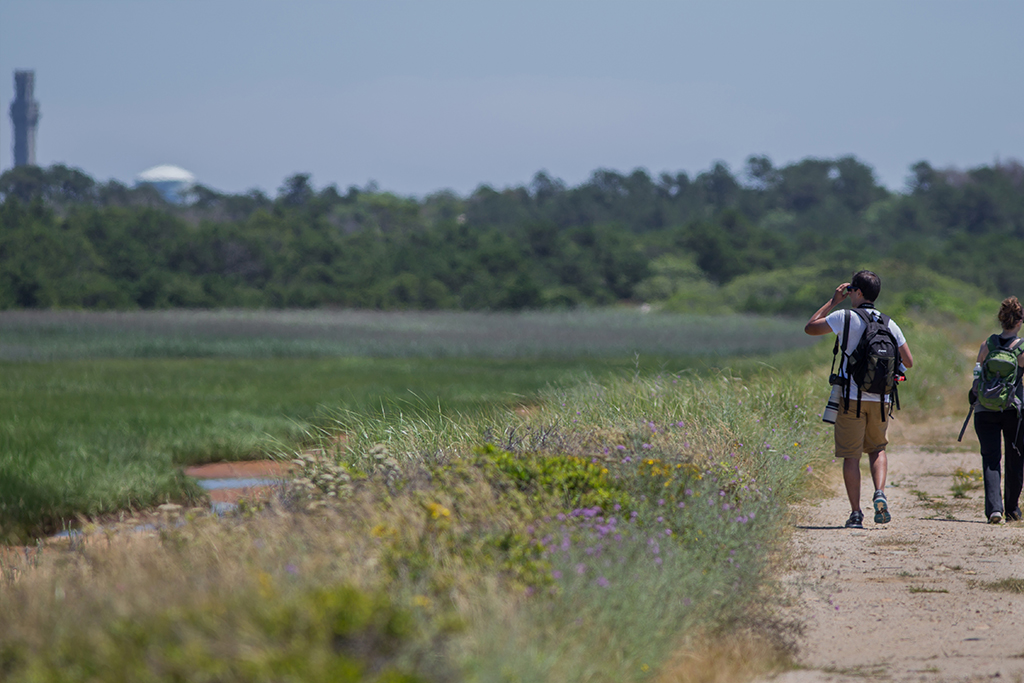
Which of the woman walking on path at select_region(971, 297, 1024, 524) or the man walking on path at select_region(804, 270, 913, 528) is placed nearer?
the man walking on path at select_region(804, 270, 913, 528)

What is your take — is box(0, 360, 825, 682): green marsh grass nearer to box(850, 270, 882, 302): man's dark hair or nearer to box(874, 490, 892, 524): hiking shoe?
box(874, 490, 892, 524): hiking shoe

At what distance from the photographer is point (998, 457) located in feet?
26.8

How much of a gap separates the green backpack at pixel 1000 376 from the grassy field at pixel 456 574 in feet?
5.46

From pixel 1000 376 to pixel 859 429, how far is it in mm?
1164

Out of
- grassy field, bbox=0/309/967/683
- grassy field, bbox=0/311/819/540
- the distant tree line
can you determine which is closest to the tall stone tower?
the distant tree line

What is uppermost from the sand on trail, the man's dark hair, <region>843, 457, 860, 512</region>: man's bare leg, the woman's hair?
the man's dark hair

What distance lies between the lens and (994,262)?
76.5 metres

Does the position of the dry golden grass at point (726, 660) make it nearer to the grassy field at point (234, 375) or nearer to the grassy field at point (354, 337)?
the grassy field at point (234, 375)

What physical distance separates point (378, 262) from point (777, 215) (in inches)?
2320

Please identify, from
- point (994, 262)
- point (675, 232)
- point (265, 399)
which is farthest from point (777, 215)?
point (265, 399)

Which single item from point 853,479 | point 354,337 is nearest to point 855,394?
point 853,479

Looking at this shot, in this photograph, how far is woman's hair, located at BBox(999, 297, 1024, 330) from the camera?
7926mm

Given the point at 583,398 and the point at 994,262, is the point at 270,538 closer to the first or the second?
the point at 583,398

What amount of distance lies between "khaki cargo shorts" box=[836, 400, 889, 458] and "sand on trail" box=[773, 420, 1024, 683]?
2.02 feet
